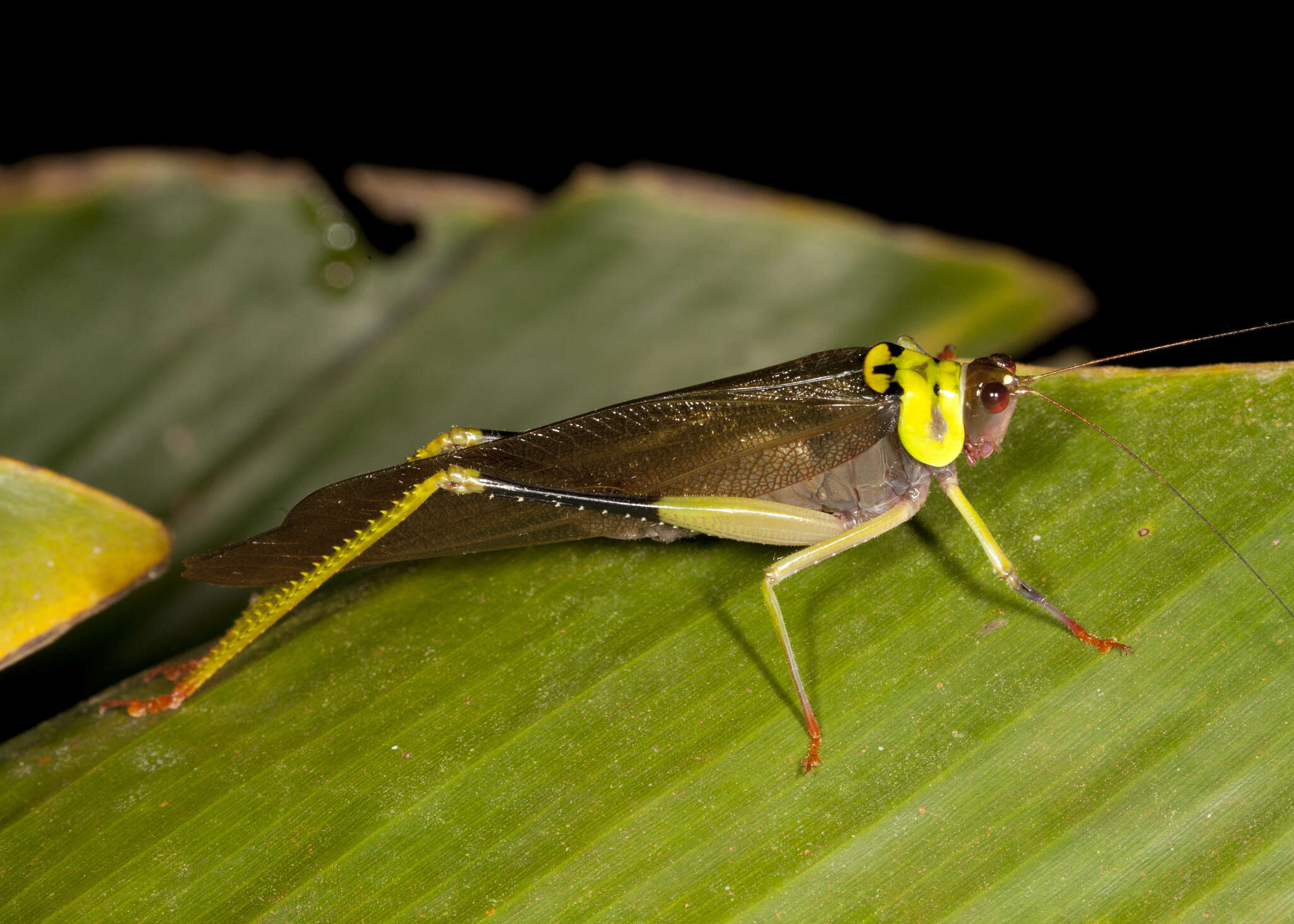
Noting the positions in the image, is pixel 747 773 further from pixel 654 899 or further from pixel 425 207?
pixel 425 207

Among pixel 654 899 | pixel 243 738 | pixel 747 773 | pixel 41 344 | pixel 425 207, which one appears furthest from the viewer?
pixel 425 207

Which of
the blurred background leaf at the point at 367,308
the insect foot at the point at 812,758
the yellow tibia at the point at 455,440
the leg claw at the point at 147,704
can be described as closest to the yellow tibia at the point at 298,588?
the leg claw at the point at 147,704

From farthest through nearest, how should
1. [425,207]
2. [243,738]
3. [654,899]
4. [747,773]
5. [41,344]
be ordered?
[425,207]
[41,344]
[243,738]
[747,773]
[654,899]

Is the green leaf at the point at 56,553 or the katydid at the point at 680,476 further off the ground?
the green leaf at the point at 56,553

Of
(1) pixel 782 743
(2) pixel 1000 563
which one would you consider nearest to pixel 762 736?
(1) pixel 782 743

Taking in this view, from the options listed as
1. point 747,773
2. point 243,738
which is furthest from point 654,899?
point 243,738

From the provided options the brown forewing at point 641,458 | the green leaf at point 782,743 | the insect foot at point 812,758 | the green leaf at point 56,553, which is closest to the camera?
the green leaf at point 782,743

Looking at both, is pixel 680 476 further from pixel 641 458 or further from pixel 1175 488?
pixel 1175 488

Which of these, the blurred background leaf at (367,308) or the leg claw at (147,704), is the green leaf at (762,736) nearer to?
the leg claw at (147,704)
